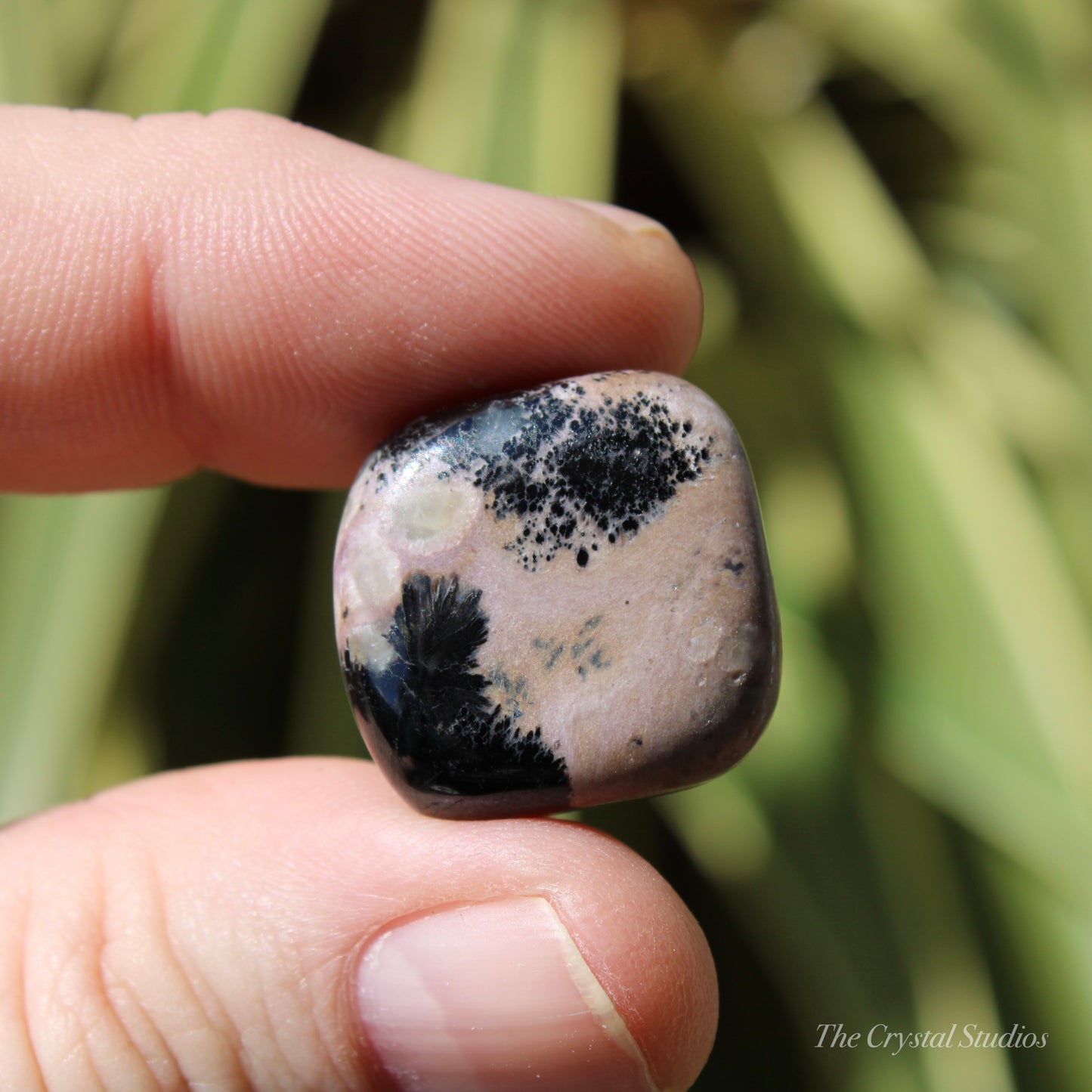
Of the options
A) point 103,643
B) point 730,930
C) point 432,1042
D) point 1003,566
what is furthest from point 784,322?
point 432,1042

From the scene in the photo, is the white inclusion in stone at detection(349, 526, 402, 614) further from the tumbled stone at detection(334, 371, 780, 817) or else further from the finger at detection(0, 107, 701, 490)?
the finger at detection(0, 107, 701, 490)

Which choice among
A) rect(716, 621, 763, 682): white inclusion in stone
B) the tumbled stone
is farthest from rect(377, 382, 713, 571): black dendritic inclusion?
rect(716, 621, 763, 682): white inclusion in stone

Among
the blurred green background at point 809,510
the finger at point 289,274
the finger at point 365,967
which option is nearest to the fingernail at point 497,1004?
the finger at point 365,967

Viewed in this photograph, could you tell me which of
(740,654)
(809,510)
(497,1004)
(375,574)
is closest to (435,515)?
(375,574)

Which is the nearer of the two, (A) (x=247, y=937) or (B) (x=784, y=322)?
(A) (x=247, y=937)

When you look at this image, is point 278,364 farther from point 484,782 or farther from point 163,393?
point 484,782

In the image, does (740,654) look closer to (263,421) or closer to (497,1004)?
(497,1004)

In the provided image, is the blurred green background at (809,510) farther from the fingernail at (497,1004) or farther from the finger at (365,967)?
the fingernail at (497,1004)
